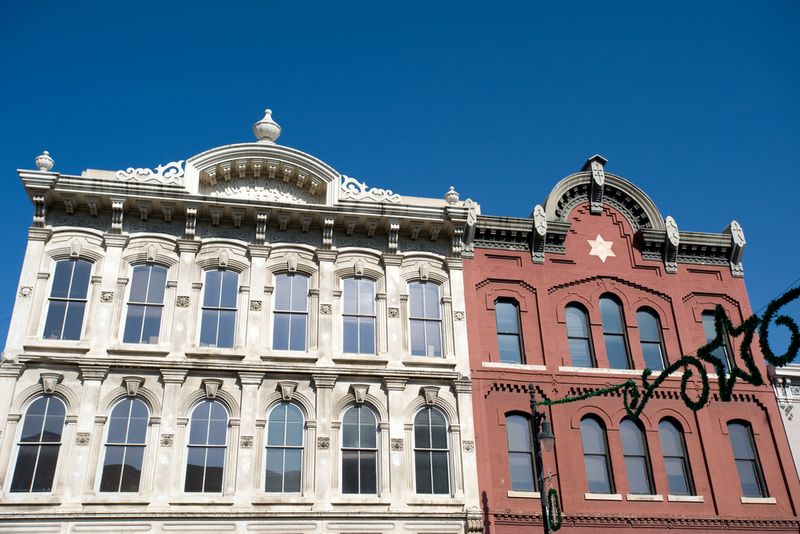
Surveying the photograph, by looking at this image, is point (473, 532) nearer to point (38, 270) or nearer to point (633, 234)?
point (633, 234)

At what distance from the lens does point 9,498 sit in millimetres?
19344

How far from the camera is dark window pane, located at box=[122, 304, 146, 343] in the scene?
21.9 m

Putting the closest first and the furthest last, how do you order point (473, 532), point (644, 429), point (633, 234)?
point (473, 532) → point (644, 429) → point (633, 234)

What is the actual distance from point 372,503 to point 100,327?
8.99 metres

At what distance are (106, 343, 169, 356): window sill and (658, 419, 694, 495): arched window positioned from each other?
15041 mm

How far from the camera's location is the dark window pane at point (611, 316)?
25.4 m

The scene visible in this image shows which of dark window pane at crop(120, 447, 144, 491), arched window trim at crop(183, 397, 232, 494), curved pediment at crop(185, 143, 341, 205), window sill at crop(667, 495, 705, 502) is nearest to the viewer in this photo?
dark window pane at crop(120, 447, 144, 491)

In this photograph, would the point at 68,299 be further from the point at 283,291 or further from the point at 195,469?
the point at 195,469

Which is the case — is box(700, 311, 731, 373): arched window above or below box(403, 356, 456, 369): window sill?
above

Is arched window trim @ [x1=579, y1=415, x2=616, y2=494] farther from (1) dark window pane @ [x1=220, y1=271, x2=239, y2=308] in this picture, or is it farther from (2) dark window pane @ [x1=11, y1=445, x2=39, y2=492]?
(2) dark window pane @ [x1=11, y1=445, x2=39, y2=492]

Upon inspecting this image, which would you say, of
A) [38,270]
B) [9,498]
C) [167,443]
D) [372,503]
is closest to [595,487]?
[372,503]

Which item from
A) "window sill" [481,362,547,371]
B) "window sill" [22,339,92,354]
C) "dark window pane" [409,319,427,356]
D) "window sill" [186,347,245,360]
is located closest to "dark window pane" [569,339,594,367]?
"window sill" [481,362,547,371]

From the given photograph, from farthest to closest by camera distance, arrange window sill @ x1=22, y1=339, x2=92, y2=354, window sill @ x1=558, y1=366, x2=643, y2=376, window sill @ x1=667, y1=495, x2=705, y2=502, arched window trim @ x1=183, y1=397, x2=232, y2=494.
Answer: window sill @ x1=558, y1=366, x2=643, y2=376
window sill @ x1=667, y1=495, x2=705, y2=502
window sill @ x1=22, y1=339, x2=92, y2=354
arched window trim @ x1=183, y1=397, x2=232, y2=494

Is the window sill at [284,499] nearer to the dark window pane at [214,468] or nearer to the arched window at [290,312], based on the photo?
the dark window pane at [214,468]
